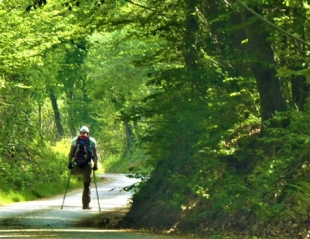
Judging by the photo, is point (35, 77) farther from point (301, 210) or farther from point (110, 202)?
point (301, 210)

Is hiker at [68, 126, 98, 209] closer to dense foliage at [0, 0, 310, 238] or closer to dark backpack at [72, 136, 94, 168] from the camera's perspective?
dark backpack at [72, 136, 94, 168]

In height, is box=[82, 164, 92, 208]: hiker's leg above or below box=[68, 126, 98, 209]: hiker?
below

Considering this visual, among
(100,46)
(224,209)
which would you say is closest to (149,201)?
(224,209)

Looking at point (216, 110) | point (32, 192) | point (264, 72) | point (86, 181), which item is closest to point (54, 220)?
point (86, 181)

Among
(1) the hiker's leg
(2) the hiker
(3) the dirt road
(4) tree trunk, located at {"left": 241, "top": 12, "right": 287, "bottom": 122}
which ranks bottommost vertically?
(3) the dirt road

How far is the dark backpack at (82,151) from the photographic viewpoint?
1861 cm

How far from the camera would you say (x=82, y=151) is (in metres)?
18.8

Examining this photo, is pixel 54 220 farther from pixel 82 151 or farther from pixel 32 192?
pixel 32 192

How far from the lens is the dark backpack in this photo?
1861 centimetres

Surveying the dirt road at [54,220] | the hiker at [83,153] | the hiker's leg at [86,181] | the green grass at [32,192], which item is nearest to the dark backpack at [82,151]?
the hiker at [83,153]

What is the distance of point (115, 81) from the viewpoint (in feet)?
127

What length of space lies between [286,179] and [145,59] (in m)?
5.13

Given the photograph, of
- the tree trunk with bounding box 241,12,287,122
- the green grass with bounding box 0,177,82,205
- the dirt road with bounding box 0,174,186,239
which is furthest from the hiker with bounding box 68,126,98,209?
the green grass with bounding box 0,177,82,205

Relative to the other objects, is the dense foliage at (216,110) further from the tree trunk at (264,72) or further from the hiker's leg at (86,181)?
the hiker's leg at (86,181)
